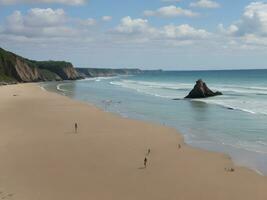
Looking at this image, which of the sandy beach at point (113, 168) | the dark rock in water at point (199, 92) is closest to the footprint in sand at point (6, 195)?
the sandy beach at point (113, 168)

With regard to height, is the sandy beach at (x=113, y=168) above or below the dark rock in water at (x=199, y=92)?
below

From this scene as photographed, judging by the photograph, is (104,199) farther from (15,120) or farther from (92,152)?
(15,120)

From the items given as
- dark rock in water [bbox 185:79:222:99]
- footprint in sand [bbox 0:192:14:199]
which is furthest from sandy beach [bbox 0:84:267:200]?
dark rock in water [bbox 185:79:222:99]

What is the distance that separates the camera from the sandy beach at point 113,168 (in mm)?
18297

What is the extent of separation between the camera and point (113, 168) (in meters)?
22.2

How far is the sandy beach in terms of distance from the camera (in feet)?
60.0

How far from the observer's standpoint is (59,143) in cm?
2859

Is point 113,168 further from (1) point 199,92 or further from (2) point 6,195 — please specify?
(1) point 199,92

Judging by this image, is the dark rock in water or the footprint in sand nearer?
the footprint in sand

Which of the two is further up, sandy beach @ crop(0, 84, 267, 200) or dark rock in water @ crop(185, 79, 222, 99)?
dark rock in water @ crop(185, 79, 222, 99)

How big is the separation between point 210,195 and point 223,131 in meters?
16.3

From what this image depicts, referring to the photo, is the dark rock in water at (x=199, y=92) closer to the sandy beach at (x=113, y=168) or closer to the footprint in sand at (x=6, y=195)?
the sandy beach at (x=113, y=168)

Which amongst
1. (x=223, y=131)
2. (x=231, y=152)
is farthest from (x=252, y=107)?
(x=231, y=152)

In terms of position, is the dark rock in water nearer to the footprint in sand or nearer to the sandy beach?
the sandy beach
